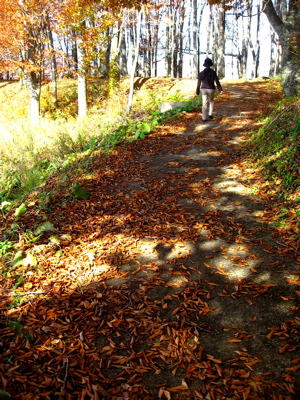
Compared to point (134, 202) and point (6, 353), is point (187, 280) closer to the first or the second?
point (6, 353)

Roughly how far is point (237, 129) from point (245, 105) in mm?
3877

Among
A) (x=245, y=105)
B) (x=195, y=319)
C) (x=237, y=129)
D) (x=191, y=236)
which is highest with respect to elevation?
(x=245, y=105)

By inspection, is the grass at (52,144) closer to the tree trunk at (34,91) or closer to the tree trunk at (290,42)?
the tree trunk at (34,91)

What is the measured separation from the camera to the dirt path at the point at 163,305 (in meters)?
2.08

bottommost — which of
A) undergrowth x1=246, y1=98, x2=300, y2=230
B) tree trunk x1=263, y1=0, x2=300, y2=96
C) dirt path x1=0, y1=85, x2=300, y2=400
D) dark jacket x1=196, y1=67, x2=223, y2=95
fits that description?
dirt path x1=0, y1=85, x2=300, y2=400

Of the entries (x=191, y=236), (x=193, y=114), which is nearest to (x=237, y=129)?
(x=193, y=114)

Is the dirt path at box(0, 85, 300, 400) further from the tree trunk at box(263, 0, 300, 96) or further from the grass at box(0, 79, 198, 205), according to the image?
the tree trunk at box(263, 0, 300, 96)

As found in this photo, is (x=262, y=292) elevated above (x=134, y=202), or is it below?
below

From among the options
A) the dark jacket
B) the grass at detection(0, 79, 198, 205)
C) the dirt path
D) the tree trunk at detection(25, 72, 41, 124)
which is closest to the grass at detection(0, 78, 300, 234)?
the grass at detection(0, 79, 198, 205)

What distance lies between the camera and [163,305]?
2.82m

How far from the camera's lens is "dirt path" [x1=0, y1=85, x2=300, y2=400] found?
2.08 m

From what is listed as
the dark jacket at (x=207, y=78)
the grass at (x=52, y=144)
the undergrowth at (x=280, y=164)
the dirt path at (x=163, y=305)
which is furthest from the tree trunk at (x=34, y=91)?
the undergrowth at (x=280, y=164)

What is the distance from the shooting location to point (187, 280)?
3.16m

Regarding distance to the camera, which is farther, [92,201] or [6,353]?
[92,201]
